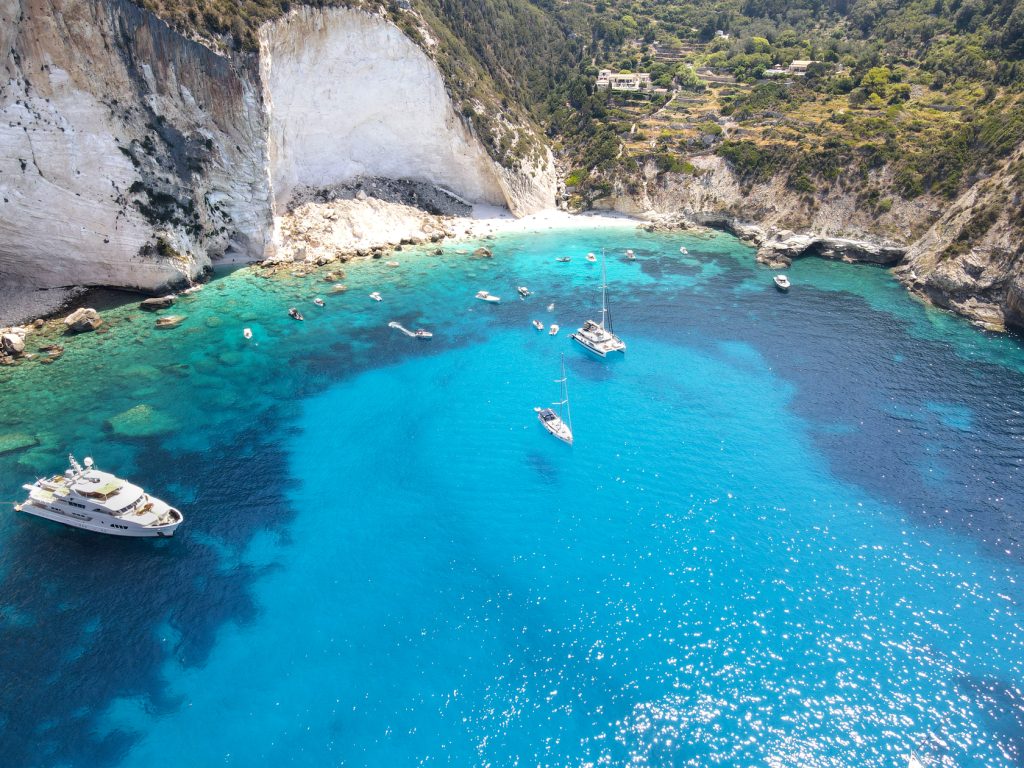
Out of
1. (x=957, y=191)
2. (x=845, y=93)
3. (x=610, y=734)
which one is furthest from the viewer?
(x=845, y=93)

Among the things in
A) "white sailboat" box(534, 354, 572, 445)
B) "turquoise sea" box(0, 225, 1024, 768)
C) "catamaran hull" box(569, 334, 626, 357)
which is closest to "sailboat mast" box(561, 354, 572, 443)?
"white sailboat" box(534, 354, 572, 445)

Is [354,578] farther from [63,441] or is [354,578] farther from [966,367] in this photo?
[966,367]

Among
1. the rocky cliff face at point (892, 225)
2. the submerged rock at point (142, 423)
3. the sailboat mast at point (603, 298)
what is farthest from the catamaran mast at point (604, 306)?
the submerged rock at point (142, 423)

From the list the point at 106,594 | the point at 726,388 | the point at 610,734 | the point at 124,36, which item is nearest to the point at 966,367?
the point at 726,388

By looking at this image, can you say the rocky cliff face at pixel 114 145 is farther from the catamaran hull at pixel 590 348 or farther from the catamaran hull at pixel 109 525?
the catamaran hull at pixel 590 348

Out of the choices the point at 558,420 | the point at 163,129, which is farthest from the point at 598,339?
the point at 163,129
